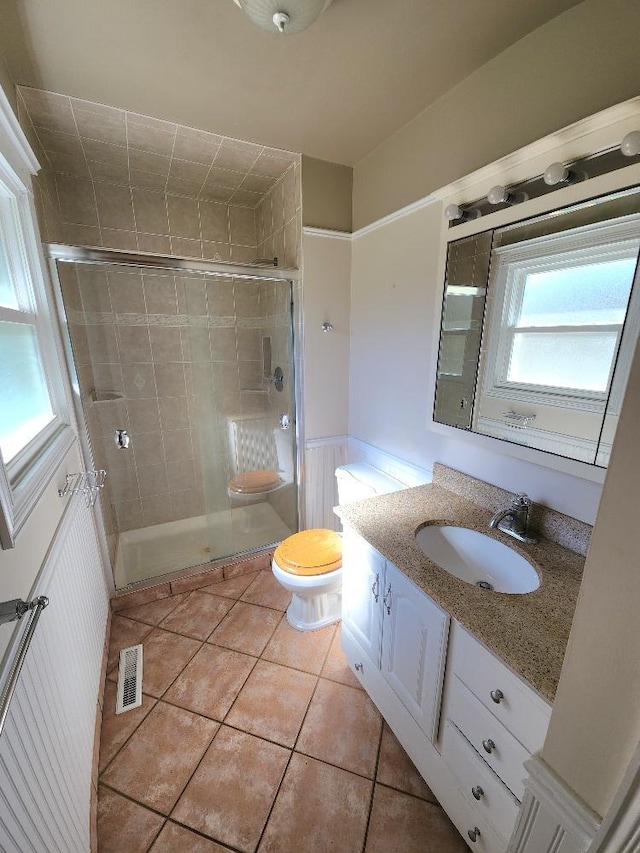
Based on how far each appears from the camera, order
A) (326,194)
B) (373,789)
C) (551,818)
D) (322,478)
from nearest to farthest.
→ 1. (551,818)
2. (373,789)
3. (326,194)
4. (322,478)

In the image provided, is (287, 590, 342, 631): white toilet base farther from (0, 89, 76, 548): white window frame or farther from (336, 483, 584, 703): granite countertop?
(0, 89, 76, 548): white window frame

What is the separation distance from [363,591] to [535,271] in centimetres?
137

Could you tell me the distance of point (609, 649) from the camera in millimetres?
444

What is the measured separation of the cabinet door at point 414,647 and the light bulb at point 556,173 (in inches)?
51.8

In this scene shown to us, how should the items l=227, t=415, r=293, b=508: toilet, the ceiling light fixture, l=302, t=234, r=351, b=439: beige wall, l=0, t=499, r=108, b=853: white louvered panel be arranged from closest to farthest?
l=0, t=499, r=108, b=853: white louvered panel
the ceiling light fixture
l=302, t=234, r=351, b=439: beige wall
l=227, t=415, r=293, b=508: toilet

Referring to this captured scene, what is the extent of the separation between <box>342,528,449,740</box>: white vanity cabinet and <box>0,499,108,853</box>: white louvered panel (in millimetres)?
996

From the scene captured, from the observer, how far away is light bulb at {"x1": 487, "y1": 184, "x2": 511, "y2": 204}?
46.1 inches

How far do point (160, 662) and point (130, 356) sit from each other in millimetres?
1846

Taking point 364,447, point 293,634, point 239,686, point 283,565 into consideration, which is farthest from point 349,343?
point 239,686

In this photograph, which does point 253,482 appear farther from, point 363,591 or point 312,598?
point 363,591

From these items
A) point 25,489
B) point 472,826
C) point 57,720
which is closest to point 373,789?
point 472,826

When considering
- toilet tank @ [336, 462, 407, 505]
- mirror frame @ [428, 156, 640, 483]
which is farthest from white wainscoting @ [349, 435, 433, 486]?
mirror frame @ [428, 156, 640, 483]

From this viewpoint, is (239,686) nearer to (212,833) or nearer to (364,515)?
(212,833)

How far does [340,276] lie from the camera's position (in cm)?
209
